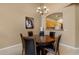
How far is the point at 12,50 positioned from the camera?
105cm

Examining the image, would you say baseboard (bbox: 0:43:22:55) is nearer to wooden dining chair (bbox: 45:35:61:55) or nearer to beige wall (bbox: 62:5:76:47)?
wooden dining chair (bbox: 45:35:61:55)

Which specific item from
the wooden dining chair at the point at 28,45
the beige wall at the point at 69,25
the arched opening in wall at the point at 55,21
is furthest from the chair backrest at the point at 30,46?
the beige wall at the point at 69,25

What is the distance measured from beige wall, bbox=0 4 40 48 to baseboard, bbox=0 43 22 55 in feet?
0.11

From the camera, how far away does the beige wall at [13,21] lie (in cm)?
103

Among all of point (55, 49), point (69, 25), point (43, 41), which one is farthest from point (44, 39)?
point (69, 25)

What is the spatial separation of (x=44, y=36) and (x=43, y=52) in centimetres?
16

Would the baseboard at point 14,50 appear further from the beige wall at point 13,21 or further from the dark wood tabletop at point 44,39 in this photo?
the dark wood tabletop at point 44,39

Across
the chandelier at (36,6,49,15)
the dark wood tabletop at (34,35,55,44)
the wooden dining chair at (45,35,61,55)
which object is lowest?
the wooden dining chair at (45,35,61,55)

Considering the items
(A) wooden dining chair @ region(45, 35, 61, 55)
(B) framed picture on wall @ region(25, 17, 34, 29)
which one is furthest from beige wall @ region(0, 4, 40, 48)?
(A) wooden dining chair @ region(45, 35, 61, 55)

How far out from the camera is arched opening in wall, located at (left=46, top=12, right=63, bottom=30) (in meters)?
1.09

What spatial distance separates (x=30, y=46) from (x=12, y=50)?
246 millimetres

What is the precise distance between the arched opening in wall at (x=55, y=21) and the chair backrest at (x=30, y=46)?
22 cm

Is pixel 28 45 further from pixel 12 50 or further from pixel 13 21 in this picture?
pixel 13 21

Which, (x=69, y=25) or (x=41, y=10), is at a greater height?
(x=41, y=10)
